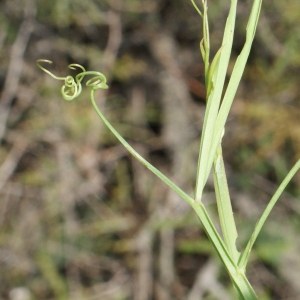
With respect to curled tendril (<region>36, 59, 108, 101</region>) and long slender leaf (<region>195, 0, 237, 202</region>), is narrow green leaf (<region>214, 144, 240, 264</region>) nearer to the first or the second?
long slender leaf (<region>195, 0, 237, 202</region>)

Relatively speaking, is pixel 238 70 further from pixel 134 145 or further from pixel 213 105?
pixel 134 145

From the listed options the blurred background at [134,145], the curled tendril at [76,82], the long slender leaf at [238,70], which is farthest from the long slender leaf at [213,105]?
the blurred background at [134,145]

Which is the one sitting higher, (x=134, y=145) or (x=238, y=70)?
(x=238, y=70)

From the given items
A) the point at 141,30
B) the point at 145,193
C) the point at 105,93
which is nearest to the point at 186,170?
the point at 145,193

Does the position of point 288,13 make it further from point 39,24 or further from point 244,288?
point 244,288

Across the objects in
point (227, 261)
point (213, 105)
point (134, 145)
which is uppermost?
point (213, 105)

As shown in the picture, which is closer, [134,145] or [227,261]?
[227,261]

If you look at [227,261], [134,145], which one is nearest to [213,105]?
[227,261]

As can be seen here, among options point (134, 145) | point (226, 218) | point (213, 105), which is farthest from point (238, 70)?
point (134, 145)

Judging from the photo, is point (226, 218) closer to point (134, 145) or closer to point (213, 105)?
point (213, 105)
